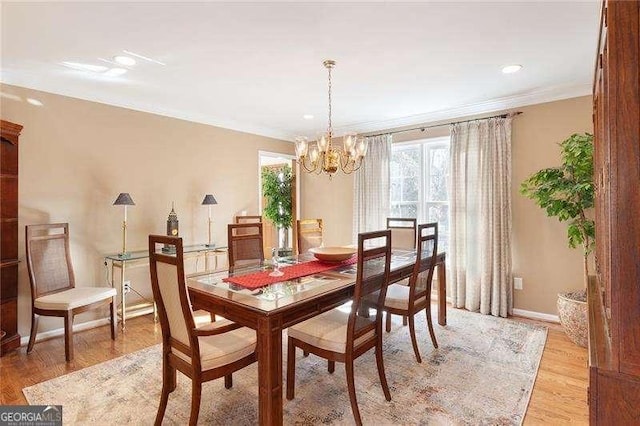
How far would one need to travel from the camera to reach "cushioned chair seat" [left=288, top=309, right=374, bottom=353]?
2081 millimetres

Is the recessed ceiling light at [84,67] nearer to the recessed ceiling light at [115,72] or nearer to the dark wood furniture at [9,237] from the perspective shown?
the recessed ceiling light at [115,72]

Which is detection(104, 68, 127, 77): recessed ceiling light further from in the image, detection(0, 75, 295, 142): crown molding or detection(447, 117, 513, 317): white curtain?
detection(447, 117, 513, 317): white curtain

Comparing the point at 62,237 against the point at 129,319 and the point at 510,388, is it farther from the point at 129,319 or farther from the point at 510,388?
the point at 510,388

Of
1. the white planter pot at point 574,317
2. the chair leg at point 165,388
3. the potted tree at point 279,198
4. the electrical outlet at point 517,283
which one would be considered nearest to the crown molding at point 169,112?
the potted tree at point 279,198

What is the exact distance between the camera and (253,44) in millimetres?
2531

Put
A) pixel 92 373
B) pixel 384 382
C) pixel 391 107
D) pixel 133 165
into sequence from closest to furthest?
pixel 384 382 → pixel 92 373 → pixel 133 165 → pixel 391 107

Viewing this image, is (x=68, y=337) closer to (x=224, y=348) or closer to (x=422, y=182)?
(x=224, y=348)

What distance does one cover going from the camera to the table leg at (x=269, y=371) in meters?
1.70

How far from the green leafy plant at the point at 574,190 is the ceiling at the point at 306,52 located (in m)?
0.74

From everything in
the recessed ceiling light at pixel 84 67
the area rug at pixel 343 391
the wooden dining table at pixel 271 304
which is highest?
the recessed ceiling light at pixel 84 67

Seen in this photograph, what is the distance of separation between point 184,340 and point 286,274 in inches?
35.1

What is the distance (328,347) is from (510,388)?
142 centimetres

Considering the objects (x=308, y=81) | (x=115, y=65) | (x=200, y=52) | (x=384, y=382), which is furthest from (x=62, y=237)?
(x=384, y=382)

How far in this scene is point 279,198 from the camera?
20.0 ft
